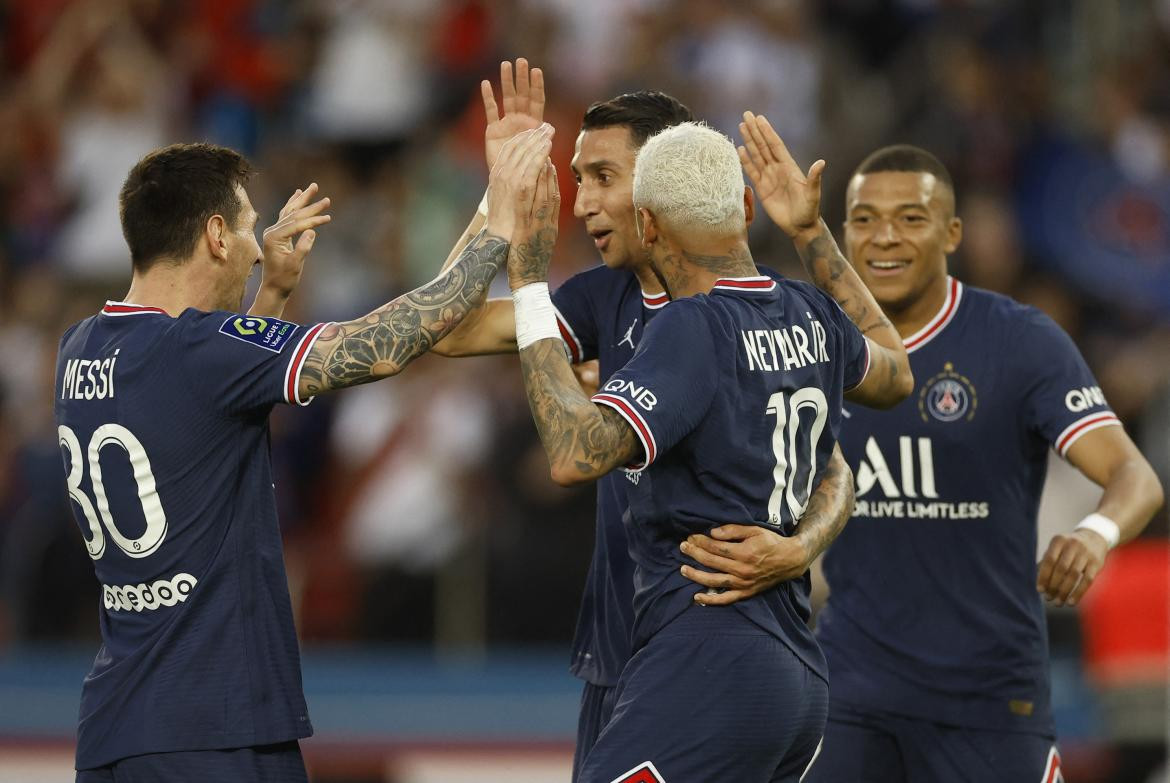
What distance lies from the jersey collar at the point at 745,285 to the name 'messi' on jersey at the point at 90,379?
175 centimetres

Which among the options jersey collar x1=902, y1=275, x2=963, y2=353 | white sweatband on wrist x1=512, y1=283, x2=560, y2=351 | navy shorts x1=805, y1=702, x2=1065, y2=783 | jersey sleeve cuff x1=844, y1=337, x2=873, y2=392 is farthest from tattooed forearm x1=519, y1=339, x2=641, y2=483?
jersey collar x1=902, y1=275, x2=963, y2=353

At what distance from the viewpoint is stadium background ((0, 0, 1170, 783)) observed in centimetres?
973

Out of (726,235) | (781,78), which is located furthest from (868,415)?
(781,78)

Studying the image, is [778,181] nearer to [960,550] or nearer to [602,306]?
[602,306]

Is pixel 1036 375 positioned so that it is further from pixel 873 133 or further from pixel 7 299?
pixel 7 299

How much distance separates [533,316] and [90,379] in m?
1.30

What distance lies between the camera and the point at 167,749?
465cm

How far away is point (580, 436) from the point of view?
178 inches

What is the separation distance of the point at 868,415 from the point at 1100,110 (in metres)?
7.36

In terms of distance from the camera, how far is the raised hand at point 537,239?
5.04m

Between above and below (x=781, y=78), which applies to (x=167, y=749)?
below

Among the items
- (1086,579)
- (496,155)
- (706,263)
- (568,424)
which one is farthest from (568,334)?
(1086,579)

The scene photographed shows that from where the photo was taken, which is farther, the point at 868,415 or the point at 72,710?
the point at 72,710

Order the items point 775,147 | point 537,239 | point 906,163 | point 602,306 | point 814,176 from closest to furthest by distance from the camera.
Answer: point 537,239, point 814,176, point 775,147, point 602,306, point 906,163
